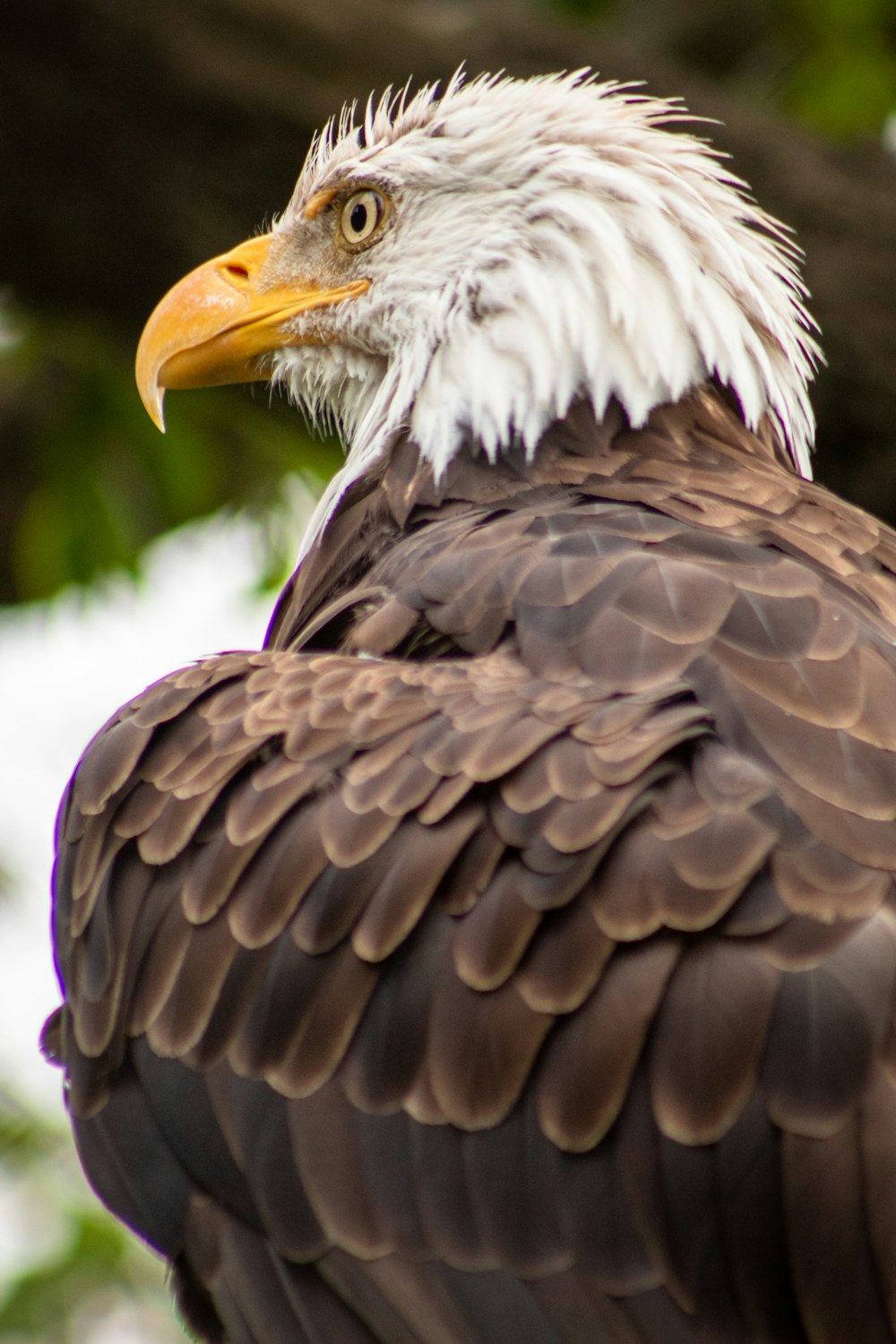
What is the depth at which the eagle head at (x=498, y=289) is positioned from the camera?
4383mm

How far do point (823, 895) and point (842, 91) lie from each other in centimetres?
591

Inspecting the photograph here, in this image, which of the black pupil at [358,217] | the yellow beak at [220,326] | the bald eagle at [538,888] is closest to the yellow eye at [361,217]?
the black pupil at [358,217]

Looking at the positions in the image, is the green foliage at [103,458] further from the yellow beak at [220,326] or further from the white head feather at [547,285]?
the white head feather at [547,285]

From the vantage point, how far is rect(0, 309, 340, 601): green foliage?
775 centimetres

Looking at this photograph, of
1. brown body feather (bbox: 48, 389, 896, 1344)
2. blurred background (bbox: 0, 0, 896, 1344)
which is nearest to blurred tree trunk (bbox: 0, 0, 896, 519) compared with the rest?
blurred background (bbox: 0, 0, 896, 1344)

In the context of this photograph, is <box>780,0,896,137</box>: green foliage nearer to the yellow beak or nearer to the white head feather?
the white head feather

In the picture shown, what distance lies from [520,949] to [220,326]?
2.21 metres

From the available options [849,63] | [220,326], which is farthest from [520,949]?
[849,63]

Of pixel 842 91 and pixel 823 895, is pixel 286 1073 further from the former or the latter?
pixel 842 91

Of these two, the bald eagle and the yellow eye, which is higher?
the yellow eye

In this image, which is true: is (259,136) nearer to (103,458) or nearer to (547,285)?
(103,458)

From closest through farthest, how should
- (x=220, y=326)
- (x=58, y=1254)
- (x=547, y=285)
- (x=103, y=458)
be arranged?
(x=547, y=285) → (x=220, y=326) → (x=103, y=458) → (x=58, y=1254)

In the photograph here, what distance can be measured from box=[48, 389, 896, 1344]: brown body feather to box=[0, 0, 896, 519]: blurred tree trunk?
3.44 m

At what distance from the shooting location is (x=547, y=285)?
14.5ft
